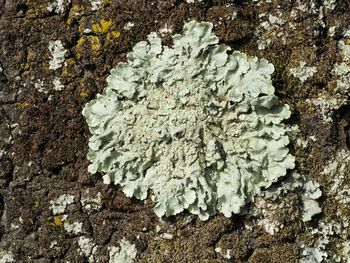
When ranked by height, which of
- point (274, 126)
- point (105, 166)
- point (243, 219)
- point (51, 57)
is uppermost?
point (51, 57)

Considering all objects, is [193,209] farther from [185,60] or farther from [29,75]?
[29,75]

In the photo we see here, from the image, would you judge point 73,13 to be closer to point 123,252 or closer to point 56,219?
point 56,219

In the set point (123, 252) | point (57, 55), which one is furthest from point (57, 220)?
point (57, 55)

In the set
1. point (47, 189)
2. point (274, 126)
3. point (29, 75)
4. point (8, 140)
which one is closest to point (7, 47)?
point (29, 75)

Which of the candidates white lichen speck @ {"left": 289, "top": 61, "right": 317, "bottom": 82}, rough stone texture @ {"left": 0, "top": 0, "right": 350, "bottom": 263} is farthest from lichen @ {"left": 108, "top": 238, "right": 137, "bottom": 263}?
white lichen speck @ {"left": 289, "top": 61, "right": 317, "bottom": 82}

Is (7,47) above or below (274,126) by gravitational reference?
above

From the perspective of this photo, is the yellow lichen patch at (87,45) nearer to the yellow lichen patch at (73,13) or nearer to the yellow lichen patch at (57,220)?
the yellow lichen patch at (73,13)
